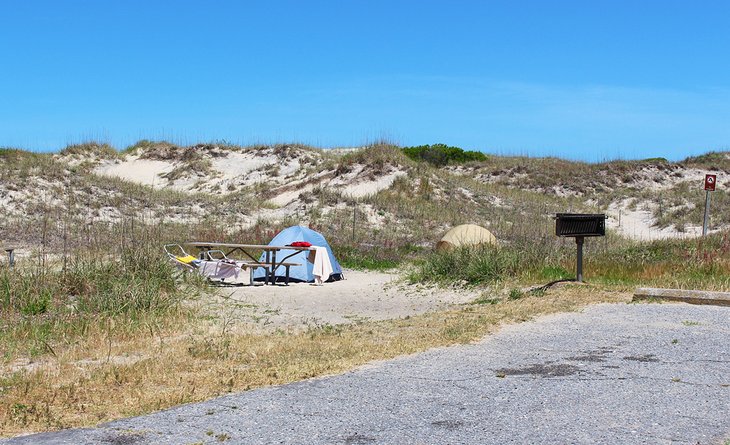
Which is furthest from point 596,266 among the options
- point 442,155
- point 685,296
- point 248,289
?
point 442,155

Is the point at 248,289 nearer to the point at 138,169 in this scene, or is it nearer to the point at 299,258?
the point at 299,258

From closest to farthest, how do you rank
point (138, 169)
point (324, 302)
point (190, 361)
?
1. point (190, 361)
2. point (324, 302)
3. point (138, 169)

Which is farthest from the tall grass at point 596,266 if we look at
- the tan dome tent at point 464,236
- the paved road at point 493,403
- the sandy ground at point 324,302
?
the paved road at point 493,403

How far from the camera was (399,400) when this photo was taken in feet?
21.5

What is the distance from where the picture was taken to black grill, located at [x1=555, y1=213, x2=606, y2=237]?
13.8 metres

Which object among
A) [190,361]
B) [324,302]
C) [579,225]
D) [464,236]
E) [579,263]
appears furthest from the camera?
[464,236]

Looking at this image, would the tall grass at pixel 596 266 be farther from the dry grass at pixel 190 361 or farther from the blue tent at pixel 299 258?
the dry grass at pixel 190 361

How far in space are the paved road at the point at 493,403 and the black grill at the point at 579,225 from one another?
465 cm

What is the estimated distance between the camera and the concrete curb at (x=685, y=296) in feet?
39.3

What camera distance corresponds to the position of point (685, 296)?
12164 millimetres

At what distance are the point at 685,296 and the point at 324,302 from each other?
19.8ft

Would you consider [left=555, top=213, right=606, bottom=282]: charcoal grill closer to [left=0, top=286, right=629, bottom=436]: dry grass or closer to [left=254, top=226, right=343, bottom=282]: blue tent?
[left=0, top=286, right=629, bottom=436]: dry grass

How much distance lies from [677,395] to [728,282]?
25.3 feet

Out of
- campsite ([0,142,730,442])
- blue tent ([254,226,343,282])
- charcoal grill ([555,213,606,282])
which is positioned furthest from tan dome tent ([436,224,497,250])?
charcoal grill ([555,213,606,282])
